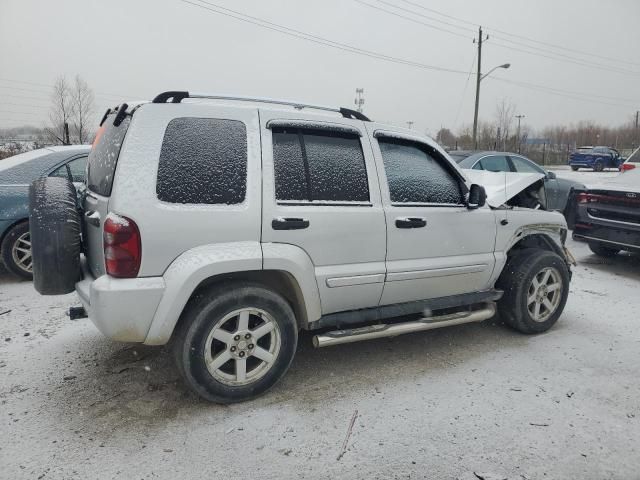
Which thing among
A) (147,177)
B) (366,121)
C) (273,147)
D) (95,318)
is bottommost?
(95,318)

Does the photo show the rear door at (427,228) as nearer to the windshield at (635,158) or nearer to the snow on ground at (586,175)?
the windshield at (635,158)

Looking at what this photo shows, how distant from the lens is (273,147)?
3025 mm

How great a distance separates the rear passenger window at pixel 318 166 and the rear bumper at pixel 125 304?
969 millimetres

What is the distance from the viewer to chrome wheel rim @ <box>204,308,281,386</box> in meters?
2.87

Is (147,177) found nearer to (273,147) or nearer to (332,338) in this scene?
(273,147)

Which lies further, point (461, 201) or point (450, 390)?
point (461, 201)

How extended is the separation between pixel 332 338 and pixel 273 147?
1372 mm

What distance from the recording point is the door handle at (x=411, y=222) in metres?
3.36

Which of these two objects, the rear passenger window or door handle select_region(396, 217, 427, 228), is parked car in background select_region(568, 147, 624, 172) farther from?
the rear passenger window

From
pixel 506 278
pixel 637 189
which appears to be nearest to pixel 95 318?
pixel 506 278

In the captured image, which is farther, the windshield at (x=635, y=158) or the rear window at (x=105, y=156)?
the windshield at (x=635, y=158)

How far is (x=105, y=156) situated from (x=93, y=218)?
0.45 metres

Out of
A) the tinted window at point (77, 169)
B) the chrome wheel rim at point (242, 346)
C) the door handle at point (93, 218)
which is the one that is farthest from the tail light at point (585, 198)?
the tinted window at point (77, 169)

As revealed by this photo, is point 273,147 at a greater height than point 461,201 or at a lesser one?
greater
